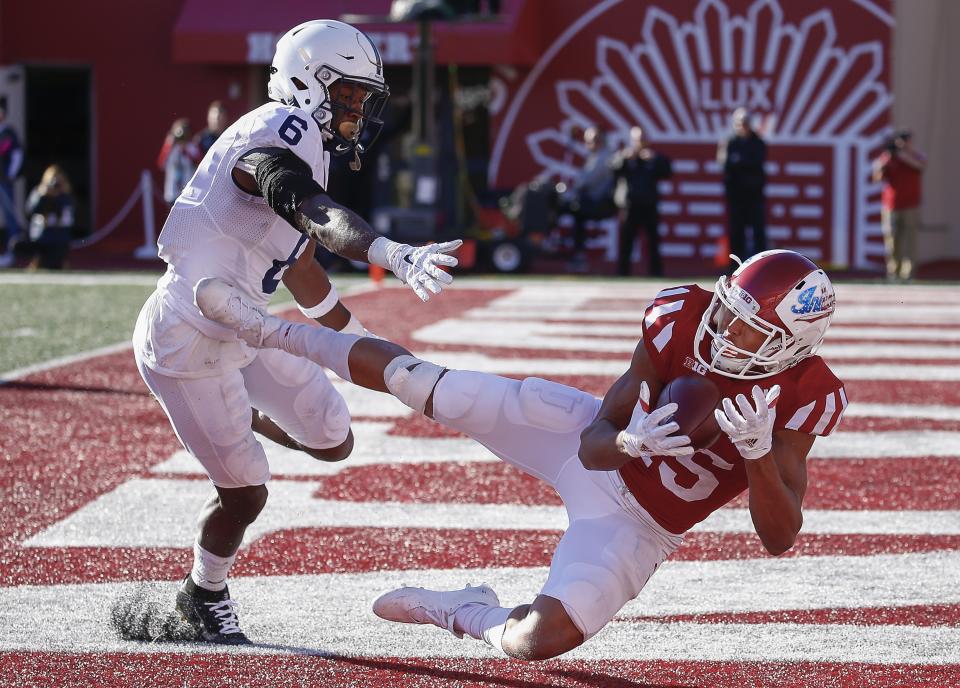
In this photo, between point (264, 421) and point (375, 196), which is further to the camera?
point (375, 196)

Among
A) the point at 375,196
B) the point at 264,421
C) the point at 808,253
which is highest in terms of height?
the point at 264,421

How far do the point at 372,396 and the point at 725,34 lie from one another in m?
12.0

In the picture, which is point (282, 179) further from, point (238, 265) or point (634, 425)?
point (634, 425)

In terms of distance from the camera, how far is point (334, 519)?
517cm

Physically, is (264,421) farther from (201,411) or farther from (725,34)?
(725,34)

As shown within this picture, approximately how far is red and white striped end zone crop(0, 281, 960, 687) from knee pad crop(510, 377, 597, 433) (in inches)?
23.7

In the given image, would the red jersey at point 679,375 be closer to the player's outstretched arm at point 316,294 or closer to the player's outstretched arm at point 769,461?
the player's outstretched arm at point 769,461

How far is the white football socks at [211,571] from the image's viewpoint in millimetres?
3965

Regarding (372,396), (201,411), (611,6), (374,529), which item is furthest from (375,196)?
(201,411)

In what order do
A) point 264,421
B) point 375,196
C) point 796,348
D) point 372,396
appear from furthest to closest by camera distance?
1. point 375,196
2. point 372,396
3. point 264,421
4. point 796,348

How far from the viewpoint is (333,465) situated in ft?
20.0

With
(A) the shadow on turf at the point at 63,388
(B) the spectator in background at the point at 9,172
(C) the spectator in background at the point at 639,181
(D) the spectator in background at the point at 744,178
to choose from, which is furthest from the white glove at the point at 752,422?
(B) the spectator in background at the point at 9,172

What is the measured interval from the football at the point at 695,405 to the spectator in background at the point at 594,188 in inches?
480

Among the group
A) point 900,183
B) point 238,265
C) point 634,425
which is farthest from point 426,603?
point 900,183
